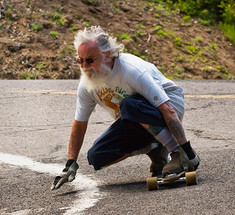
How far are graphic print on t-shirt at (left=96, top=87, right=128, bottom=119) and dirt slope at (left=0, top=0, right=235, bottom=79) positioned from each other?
7.73m

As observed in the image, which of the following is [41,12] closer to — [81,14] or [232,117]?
[81,14]

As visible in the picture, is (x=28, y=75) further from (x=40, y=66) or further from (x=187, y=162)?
(x=187, y=162)

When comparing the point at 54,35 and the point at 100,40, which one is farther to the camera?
the point at 54,35

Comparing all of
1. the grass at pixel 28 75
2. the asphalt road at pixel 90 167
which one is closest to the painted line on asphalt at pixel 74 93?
the asphalt road at pixel 90 167

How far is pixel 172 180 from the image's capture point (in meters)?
4.47

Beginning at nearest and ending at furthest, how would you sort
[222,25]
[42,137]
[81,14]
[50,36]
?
1. [42,137]
2. [50,36]
3. [81,14]
4. [222,25]

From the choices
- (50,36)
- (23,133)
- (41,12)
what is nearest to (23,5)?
(41,12)

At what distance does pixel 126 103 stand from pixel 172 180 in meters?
0.69

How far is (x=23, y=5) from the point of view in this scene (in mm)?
14570

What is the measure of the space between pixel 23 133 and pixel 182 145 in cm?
310

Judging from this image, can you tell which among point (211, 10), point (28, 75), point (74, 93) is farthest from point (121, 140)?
point (211, 10)

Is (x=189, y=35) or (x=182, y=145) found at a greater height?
(x=182, y=145)

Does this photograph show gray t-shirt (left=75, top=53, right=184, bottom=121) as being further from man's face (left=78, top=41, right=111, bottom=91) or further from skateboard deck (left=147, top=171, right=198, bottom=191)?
skateboard deck (left=147, top=171, right=198, bottom=191)

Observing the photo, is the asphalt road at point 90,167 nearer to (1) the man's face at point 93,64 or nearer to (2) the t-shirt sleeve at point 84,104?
(2) the t-shirt sleeve at point 84,104
